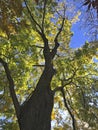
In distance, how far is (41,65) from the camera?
704 inches

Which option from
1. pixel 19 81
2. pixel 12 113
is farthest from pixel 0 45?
pixel 12 113

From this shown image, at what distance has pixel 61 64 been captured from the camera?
1917cm

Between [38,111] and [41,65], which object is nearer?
[38,111]

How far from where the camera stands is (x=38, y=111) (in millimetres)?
12203

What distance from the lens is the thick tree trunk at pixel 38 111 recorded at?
1187cm

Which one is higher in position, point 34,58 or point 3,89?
point 34,58

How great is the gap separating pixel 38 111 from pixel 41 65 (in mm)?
5955

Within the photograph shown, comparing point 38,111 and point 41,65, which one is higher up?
point 41,65

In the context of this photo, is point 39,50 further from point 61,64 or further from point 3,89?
point 3,89

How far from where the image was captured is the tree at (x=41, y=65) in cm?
1278

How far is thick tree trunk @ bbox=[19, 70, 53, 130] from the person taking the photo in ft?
38.9

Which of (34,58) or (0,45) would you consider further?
(34,58)

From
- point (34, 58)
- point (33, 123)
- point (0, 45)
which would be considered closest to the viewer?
point (33, 123)

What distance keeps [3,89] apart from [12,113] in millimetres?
2782
